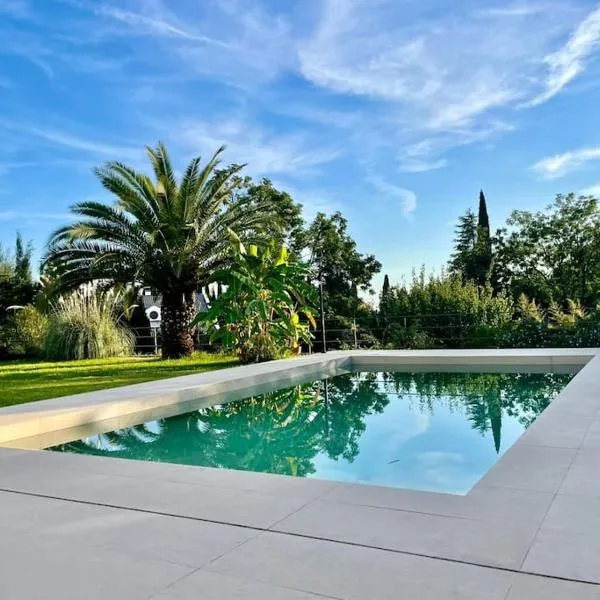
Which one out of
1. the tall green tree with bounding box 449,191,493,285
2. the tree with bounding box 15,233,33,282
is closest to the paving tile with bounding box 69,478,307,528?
the tree with bounding box 15,233,33,282

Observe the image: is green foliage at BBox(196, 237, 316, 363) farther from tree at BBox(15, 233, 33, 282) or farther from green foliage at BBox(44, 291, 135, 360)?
tree at BBox(15, 233, 33, 282)

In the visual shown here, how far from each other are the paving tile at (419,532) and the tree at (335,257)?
68.9 ft

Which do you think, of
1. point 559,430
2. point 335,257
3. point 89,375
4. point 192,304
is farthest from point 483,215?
point 559,430

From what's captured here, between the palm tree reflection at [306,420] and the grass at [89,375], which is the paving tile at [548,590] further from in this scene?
the grass at [89,375]

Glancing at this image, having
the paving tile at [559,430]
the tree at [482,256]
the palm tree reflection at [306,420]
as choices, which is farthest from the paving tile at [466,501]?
the tree at [482,256]

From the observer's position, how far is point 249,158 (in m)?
18.6

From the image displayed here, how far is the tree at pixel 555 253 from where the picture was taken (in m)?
24.1

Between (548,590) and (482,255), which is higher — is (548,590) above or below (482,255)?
below

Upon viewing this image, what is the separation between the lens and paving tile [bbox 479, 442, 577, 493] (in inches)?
138

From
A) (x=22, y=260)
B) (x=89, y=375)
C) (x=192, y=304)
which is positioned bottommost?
(x=89, y=375)

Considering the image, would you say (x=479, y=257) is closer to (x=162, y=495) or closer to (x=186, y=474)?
(x=186, y=474)

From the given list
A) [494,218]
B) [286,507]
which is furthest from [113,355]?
[494,218]

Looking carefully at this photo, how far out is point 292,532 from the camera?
9.27ft

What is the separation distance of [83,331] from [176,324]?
3.31 m
